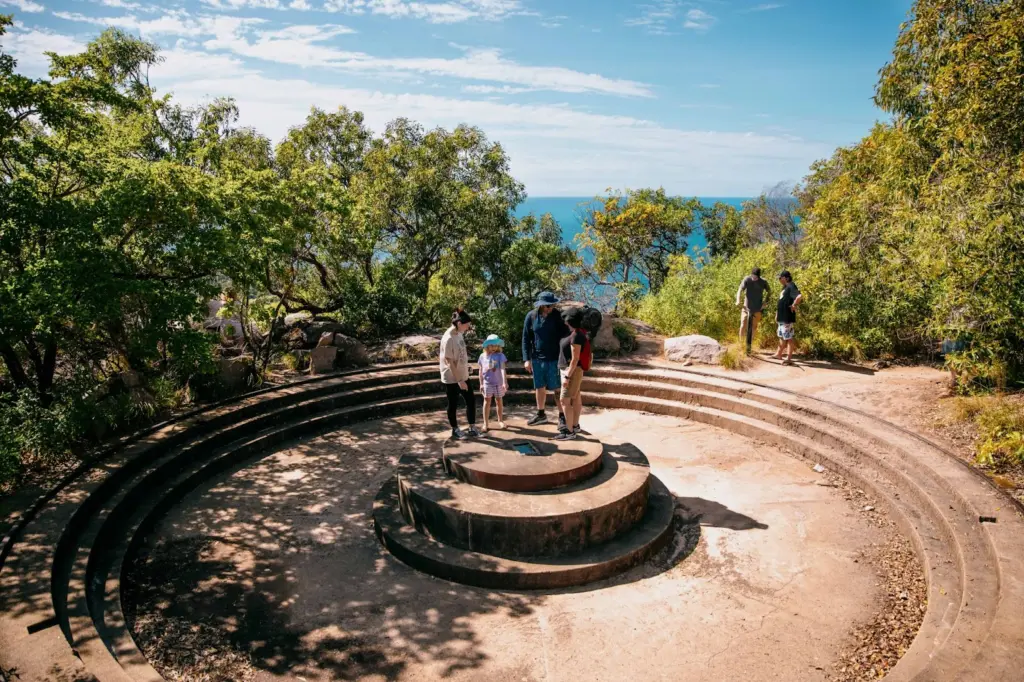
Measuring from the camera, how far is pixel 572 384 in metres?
7.73

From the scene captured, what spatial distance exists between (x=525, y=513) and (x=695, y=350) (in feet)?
24.1

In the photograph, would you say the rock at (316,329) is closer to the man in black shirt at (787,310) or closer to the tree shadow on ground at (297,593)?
the tree shadow on ground at (297,593)

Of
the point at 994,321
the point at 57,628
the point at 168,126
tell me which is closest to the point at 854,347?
the point at 994,321

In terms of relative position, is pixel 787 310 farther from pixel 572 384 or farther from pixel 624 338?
pixel 572 384

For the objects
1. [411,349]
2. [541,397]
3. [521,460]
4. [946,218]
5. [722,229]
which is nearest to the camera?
[521,460]

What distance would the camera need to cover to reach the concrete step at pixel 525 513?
6109mm

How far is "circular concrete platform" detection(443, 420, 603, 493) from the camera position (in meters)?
6.69

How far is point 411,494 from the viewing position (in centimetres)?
668

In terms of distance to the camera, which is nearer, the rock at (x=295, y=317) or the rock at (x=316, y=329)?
the rock at (x=316, y=329)

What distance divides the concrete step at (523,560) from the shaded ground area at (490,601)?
4.7 inches

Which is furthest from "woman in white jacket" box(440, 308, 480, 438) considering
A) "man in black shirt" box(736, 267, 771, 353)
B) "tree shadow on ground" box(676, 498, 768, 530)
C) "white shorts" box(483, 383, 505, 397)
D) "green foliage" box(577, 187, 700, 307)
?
"green foliage" box(577, 187, 700, 307)

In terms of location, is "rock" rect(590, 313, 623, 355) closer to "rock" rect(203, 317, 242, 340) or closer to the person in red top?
the person in red top

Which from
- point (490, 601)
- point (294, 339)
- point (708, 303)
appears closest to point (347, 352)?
point (294, 339)

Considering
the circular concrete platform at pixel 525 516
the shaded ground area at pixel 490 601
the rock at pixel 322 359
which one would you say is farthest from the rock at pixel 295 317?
the circular concrete platform at pixel 525 516
